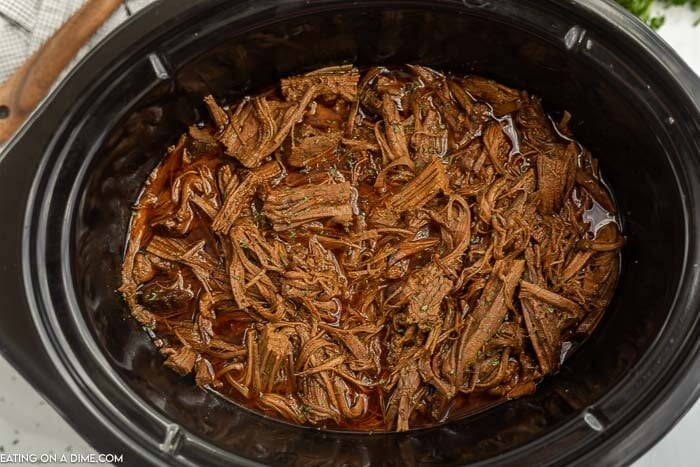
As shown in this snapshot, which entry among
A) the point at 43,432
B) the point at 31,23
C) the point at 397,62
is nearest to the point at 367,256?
the point at 397,62

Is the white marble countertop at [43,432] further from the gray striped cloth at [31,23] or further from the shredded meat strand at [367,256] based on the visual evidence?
the gray striped cloth at [31,23]

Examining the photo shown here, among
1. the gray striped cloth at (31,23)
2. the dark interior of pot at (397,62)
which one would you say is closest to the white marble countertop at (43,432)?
the dark interior of pot at (397,62)

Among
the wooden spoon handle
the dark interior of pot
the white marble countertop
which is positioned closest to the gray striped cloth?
the wooden spoon handle

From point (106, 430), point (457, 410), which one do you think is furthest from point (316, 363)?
point (106, 430)

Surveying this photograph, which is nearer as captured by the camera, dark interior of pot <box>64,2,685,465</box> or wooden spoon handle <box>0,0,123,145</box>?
dark interior of pot <box>64,2,685,465</box>

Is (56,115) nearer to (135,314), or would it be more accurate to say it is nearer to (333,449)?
(135,314)

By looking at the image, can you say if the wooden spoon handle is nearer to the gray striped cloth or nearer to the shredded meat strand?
the gray striped cloth

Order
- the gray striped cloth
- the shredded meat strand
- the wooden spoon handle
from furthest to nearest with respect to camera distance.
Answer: the gray striped cloth → the wooden spoon handle → the shredded meat strand
